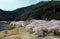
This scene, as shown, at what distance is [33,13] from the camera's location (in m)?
4.27

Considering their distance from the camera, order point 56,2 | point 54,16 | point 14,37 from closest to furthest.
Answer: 1. point 14,37
2. point 54,16
3. point 56,2

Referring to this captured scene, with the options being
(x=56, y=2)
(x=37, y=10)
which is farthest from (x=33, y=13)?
(x=56, y=2)

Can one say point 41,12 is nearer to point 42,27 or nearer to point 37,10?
point 37,10

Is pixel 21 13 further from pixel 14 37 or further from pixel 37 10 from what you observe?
pixel 14 37

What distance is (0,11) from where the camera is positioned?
15.1 ft

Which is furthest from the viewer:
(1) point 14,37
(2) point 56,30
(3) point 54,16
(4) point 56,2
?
(4) point 56,2

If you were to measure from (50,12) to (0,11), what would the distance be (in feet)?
4.85

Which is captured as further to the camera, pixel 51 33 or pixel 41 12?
pixel 41 12

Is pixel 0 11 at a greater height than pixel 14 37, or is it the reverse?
pixel 0 11

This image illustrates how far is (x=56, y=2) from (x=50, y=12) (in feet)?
1.79

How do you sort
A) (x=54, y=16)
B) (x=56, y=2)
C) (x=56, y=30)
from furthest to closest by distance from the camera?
(x=56, y=2)
(x=54, y=16)
(x=56, y=30)

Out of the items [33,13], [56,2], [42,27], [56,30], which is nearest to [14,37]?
[42,27]

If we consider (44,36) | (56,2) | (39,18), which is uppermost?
(56,2)

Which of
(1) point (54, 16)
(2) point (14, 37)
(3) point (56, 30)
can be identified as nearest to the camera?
(2) point (14, 37)
